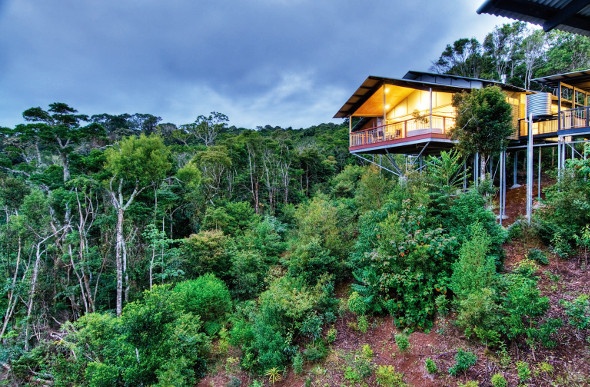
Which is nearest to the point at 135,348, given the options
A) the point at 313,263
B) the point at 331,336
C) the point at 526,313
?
the point at 331,336

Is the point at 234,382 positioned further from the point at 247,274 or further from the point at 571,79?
the point at 571,79

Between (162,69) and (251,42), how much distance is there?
14.3m

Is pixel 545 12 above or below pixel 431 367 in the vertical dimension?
above

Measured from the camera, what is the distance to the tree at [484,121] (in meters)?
8.72

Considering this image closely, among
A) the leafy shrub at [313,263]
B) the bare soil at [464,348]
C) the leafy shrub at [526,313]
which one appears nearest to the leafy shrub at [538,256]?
the bare soil at [464,348]

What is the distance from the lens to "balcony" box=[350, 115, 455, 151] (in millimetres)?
10570

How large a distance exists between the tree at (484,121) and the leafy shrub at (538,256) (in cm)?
292

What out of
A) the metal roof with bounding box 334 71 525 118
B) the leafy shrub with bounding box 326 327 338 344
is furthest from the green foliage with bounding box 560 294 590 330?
the metal roof with bounding box 334 71 525 118

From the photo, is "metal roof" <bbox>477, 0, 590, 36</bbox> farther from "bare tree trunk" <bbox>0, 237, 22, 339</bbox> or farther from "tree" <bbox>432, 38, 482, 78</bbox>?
"tree" <bbox>432, 38, 482, 78</bbox>

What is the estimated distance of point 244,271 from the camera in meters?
13.1

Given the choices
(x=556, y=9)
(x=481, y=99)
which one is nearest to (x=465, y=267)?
(x=556, y=9)

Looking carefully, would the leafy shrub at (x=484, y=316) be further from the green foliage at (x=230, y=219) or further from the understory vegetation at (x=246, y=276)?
the green foliage at (x=230, y=219)

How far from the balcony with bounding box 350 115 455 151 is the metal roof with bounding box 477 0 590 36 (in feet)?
29.7

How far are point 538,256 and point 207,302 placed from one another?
35.7 feet
